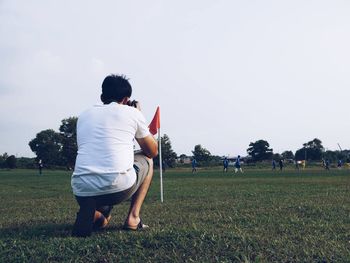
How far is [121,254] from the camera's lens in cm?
343

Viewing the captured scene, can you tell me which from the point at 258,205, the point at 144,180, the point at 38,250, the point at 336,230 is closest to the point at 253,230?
the point at 336,230

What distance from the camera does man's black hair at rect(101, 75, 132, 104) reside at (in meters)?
4.22

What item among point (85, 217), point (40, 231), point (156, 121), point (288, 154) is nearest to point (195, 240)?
point (85, 217)

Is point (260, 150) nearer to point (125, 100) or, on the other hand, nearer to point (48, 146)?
point (48, 146)

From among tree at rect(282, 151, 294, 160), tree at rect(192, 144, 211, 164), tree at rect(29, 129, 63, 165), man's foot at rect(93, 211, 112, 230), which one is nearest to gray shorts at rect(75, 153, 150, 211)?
man's foot at rect(93, 211, 112, 230)

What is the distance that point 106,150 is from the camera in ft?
13.0

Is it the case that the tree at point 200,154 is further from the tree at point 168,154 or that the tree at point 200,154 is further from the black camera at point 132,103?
the black camera at point 132,103

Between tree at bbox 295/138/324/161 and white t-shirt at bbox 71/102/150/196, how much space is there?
114380mm

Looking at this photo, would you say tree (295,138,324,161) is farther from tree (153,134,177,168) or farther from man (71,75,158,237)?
man (71,75,158,237)

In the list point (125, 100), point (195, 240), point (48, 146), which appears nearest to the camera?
point (195, 240)

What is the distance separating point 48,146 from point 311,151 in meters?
73.6

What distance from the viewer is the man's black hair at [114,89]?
4223 millimetres

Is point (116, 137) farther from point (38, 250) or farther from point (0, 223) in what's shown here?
point (0, 223)

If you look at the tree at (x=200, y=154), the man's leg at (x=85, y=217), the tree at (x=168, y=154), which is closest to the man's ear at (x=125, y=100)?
the man's leg at (x=85, y=217)
